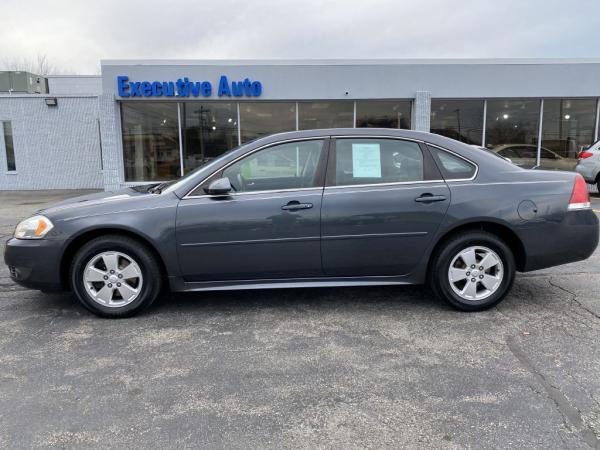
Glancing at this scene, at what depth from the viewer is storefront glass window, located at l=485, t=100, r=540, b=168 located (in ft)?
45.4

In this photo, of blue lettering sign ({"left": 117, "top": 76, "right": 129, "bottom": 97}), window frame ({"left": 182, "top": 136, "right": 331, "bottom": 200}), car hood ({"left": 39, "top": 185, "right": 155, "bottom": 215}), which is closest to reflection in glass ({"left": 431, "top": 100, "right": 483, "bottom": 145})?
blue lettering sign ({"left": 117, "top": 76, "right": 129, "bottom": 97})

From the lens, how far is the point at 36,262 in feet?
12.6

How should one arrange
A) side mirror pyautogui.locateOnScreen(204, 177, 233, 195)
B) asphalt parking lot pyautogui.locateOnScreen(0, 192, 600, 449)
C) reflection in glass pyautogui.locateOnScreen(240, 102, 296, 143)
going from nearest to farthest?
1. asphalt parking lot pyautogui.locateOnScreen(0, 192, 600, 449)
2. side mirror pyautogui.locateOnScreen(204, 177, 233, 195)
3. reflection in glass pyautogui.locateOnScreen(240, 102, 296, 143)

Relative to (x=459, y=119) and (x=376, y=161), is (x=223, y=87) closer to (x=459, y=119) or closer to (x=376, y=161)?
(x=459, y=119)

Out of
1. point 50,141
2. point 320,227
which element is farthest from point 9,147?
point 320,227

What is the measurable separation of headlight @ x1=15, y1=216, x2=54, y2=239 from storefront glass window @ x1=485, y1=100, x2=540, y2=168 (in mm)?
12890

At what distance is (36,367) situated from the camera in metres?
3.15

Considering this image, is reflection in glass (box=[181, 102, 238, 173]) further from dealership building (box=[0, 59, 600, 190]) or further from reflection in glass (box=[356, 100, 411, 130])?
reflection in glass (box=[356, 100, 411, 130])

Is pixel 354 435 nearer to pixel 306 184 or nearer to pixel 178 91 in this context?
pixel 306 184

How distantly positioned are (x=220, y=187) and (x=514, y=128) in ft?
41.5

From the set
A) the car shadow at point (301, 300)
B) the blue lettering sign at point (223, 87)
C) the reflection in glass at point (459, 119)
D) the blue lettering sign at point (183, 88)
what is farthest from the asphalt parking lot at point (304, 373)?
the reflection in glass at point (459, 119)

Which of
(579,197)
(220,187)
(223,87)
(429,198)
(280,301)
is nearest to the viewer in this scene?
(220,187)

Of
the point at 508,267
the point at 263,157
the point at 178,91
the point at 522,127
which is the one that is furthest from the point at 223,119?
the point at 508,267

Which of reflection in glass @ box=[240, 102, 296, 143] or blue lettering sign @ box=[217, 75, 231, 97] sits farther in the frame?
reflection in glass @ box=[240, 102, 296, 143]
